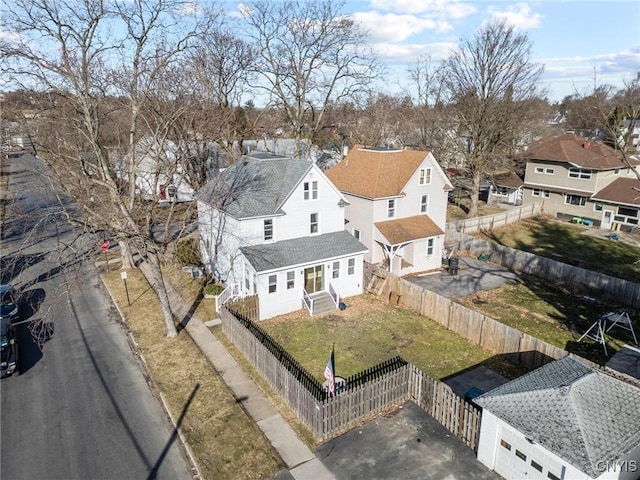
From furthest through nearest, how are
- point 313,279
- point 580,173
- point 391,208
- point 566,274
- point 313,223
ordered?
point 580,173 < point 391,208 < point 566,274 < point 313,223 < point 313,279

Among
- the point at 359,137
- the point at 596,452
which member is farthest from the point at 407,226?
the point at 359,137

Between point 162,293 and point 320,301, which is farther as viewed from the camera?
point 320,301

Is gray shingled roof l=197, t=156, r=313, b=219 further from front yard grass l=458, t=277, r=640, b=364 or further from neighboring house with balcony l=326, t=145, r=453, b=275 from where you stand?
front yard grass l=458, t=277, r=640, b=364

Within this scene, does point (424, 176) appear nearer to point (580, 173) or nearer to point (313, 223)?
point (313, 223)

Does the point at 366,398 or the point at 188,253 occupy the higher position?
the point at 188,253

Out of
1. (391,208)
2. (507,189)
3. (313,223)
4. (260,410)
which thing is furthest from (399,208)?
(507,189)

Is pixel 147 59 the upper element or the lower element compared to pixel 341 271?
upper

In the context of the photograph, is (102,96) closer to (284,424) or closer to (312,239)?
(312,239)
